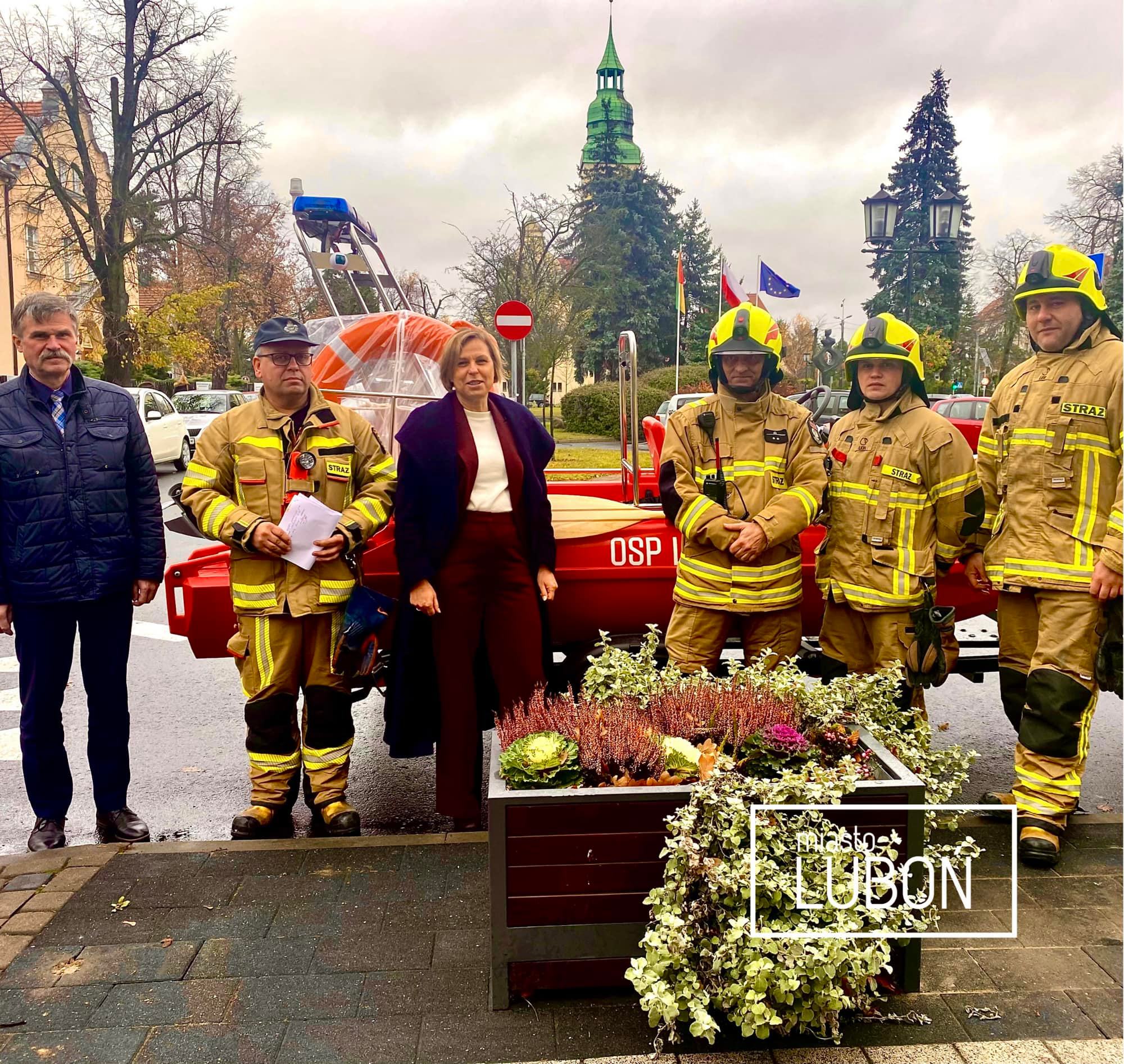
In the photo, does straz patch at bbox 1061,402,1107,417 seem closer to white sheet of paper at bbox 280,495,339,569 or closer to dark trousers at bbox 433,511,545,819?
dark trousers at bbox 433,511,545,819

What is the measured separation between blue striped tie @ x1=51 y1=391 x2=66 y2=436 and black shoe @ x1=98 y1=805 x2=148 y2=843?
1.56 meters

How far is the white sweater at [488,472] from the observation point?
3832mm

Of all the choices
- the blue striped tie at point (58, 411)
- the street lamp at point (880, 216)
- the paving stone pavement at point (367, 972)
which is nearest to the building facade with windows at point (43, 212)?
the street lamp at point (880, 216)

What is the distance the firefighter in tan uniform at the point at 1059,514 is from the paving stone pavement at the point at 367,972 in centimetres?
34

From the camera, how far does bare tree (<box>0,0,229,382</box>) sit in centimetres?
2488

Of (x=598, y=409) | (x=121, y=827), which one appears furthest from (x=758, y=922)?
(x=598, y=409)

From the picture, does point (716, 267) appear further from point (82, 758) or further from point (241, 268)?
point (82, 758)

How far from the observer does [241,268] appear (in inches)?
1229

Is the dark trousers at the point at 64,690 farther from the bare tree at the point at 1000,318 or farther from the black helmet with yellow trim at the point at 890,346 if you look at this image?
the bare tree at the point at 1000,318

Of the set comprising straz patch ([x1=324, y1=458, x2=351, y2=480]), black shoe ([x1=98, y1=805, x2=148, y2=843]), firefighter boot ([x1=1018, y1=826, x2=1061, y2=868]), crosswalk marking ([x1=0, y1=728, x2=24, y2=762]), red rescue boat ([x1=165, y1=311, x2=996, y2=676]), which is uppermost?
straz patch ([x1=324, y1=458, x2=351, y2=480])

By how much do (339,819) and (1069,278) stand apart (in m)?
3.49

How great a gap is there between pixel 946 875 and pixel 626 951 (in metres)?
1.22

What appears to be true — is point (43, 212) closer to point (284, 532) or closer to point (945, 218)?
point (945, 218)

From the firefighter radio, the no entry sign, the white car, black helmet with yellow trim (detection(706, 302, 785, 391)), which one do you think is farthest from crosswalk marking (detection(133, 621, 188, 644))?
the white car
